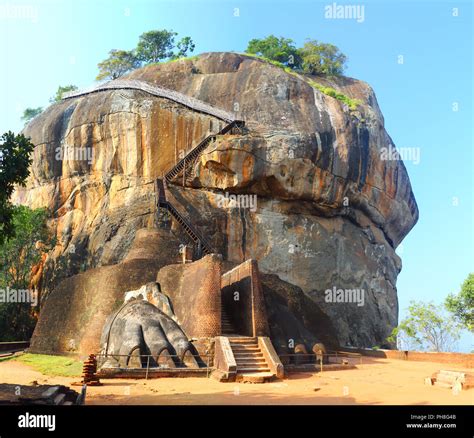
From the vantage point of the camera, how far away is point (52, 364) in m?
16.8

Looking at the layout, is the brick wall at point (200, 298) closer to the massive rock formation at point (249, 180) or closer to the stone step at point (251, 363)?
the stone step at point (251, 363)

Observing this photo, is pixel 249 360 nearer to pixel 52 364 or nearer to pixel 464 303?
pixel 52 364

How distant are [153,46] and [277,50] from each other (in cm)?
1347

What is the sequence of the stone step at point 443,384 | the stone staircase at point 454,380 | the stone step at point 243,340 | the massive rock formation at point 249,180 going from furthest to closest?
1. the massive rock formation at point 249,180
2. the stone step at point 243,340
3. the stone step at point 443,384
4. the stone staircase at point 454,380

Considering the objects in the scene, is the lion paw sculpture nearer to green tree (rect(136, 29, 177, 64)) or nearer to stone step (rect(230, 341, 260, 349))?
stone step (rect(230, 341, 260, 349))

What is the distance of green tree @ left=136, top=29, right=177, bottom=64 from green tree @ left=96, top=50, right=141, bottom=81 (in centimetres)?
78

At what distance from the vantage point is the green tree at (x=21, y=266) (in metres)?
29.0

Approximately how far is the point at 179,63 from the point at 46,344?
88.8 feet

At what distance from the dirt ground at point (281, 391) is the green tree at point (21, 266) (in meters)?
15.6

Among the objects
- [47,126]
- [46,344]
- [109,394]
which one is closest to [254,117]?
[47,126]

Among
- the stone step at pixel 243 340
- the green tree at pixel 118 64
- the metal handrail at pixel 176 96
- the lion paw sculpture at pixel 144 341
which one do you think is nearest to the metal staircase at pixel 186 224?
the metal handrail at pixel 176 96
